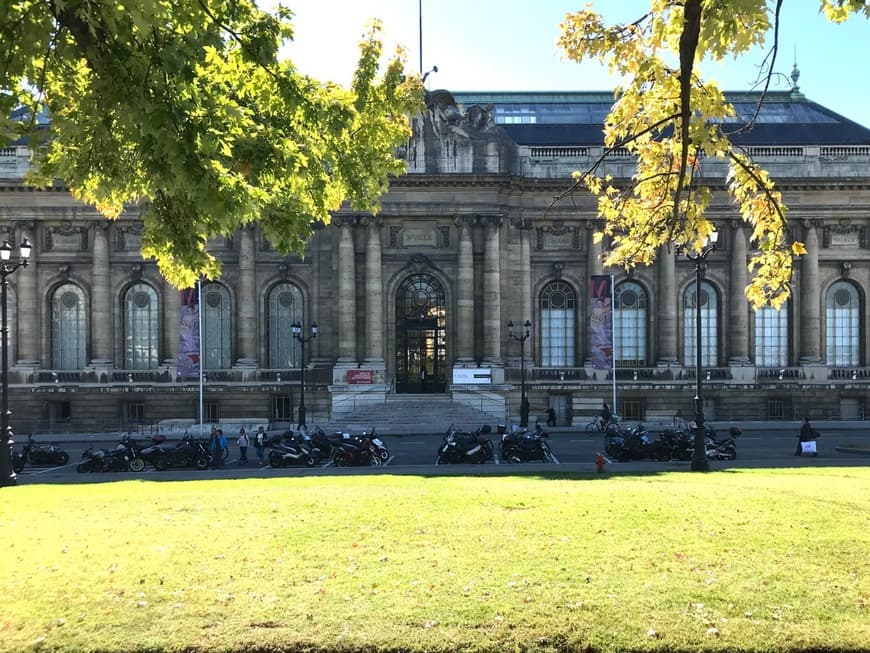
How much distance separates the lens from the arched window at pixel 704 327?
4800cm

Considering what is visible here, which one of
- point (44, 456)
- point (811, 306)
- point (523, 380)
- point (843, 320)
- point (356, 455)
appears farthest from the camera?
point (843, 320)

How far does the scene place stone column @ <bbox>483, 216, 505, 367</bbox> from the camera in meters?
46.1

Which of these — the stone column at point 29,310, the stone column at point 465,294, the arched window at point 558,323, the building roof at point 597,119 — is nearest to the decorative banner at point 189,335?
the stone column at point 29,310

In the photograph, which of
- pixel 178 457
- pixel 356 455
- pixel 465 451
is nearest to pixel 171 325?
pixel 178 457

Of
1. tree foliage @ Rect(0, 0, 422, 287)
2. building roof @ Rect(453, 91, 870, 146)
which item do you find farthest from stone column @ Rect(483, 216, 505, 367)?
tree foliage @ Rect(0, 0, 422, 287)

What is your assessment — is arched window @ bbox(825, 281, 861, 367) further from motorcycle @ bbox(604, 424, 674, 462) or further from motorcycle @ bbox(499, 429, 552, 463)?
motorcycle @ bbox(499, 429, 552, 463)

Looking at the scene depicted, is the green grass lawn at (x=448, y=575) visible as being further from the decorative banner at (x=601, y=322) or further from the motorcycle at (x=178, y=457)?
the decorative banner at (x=601, y=322)

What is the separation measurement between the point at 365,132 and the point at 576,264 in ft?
116

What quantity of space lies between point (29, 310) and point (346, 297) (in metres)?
20.2

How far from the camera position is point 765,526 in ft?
33.6

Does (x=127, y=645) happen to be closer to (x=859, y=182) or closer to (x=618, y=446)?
(x=618, y=446)

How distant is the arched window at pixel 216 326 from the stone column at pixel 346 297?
7742 millimetres

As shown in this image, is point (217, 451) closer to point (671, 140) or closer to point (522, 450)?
point (522, 450)

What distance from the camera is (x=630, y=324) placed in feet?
159
